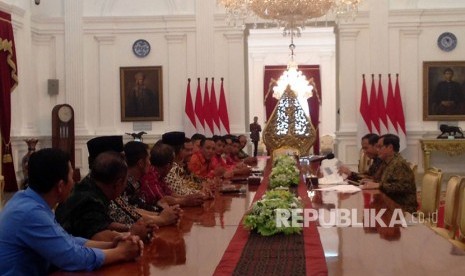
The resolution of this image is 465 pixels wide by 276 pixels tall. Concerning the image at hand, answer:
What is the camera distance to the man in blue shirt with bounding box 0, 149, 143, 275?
263 cm

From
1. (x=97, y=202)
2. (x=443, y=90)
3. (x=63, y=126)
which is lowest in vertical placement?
(x=97, y=202)

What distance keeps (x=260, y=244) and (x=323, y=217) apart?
97 centimetres

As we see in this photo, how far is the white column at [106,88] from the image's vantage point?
13.1 m

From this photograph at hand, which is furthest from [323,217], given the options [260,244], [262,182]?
[262,182]

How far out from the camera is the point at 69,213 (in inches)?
127

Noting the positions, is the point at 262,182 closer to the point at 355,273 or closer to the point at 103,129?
the point at 355,273

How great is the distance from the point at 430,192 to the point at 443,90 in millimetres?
7591

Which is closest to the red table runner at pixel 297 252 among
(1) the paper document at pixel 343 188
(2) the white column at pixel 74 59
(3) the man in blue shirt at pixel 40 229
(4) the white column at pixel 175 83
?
(3) the man in blue shirt at pixel 40 229

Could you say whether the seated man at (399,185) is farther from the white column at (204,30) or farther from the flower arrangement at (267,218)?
the white column at (204,30)

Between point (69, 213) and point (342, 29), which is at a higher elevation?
point (342, 29)

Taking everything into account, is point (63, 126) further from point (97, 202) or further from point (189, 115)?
point (97, 202)

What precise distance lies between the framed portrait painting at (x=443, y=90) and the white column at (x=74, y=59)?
7.00 metres

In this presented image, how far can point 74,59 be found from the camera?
12961mm

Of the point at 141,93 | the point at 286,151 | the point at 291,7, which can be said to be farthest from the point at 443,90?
the point at 141,93
